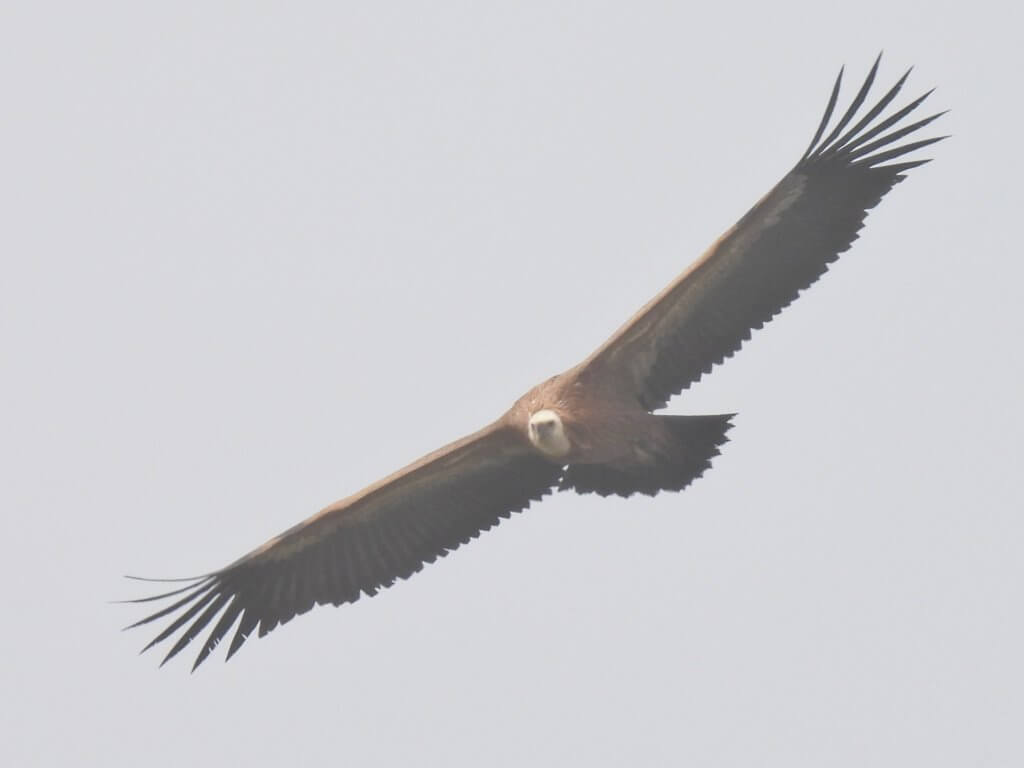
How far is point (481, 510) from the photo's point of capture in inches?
634

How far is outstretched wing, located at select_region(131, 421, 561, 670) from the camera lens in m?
15.9

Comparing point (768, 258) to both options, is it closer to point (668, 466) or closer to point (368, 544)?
point (668, 466)

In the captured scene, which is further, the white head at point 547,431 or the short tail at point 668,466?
the short tail at point 668,466

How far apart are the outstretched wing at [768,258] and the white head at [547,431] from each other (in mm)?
389

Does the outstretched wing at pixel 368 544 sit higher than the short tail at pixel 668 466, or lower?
higher

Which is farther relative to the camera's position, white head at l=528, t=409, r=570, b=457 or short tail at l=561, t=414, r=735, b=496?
short tail at l=561, t=414, r=735, b=496

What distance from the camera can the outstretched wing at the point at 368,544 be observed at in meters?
15.9

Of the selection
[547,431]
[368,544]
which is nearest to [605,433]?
[547,431]

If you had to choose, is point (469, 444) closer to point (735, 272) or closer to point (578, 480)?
point (578, 480)

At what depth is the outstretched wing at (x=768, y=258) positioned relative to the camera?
1503 centimetres

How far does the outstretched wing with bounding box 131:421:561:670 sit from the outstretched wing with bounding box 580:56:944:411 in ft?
3.57

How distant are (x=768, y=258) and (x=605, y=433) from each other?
1.55m

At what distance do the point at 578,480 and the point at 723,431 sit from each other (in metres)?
1.08

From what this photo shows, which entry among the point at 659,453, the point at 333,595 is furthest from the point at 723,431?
the point at 333,595
